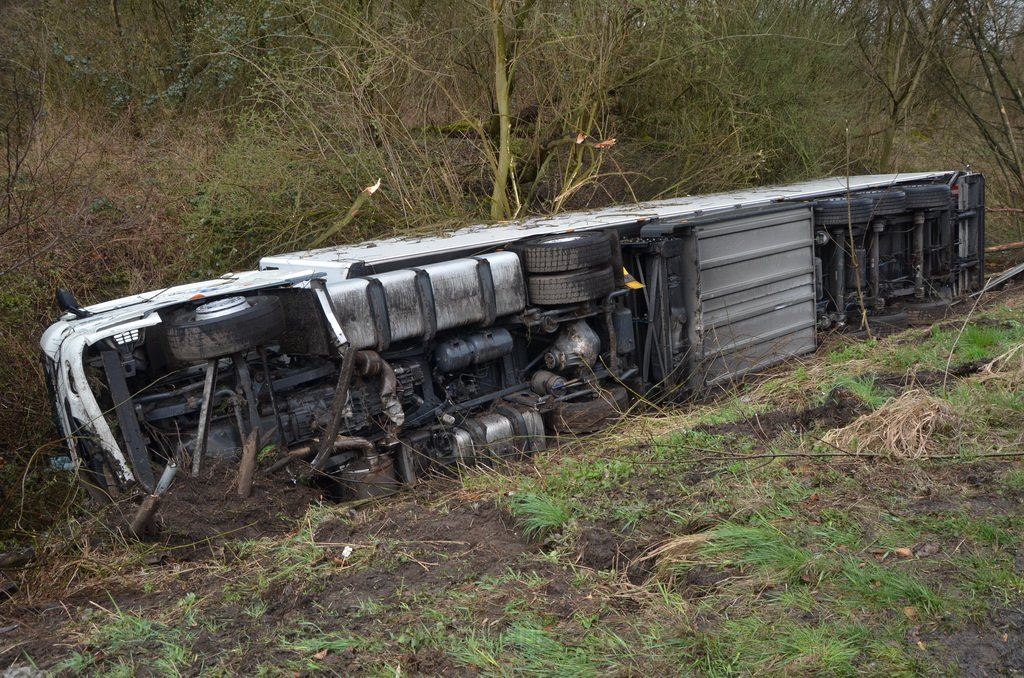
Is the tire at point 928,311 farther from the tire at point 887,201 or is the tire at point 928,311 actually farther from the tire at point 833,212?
the tire at point 833,212

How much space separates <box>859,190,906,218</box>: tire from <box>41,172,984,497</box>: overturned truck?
2 centimetres

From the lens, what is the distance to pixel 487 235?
7.84m

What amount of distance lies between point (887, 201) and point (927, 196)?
79cm

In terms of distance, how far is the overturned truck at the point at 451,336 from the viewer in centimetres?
519

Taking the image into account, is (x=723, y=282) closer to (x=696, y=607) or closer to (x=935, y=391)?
(x=935, y=391)

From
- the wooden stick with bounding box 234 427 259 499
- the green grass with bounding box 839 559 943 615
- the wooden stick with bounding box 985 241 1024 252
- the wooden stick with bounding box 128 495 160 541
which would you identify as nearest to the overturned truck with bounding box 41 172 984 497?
the wooden stick with bounding box 234 427 259 499

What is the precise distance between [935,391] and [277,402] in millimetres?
4257

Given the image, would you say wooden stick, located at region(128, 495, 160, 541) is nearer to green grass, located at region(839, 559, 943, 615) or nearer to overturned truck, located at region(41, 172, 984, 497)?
overturned truck, located at region(41, 172, 984, 497)

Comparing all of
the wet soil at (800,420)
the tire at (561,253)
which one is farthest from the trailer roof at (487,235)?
the wet soil at (800,420)

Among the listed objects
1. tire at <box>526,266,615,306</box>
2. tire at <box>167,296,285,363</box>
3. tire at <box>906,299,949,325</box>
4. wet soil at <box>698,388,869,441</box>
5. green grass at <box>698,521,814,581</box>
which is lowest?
tire at <box>906,299,949,325</box>

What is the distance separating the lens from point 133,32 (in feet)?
45.4

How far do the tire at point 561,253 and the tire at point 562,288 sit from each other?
2.2 inches

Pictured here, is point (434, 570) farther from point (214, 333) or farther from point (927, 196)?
point (927, 196)

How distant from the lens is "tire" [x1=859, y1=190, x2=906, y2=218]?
9.82 m
